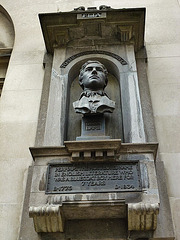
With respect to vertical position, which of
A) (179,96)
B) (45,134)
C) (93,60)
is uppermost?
(93,60)

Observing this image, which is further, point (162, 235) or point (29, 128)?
point (29, 128)

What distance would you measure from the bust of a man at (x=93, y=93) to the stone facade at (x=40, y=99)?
0.69m

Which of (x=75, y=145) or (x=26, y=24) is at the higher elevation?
(x=26, y=24)

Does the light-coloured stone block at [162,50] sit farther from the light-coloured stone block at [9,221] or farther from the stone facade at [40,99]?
the light-coloured stone block at [9,221]

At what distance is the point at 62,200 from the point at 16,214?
110cm

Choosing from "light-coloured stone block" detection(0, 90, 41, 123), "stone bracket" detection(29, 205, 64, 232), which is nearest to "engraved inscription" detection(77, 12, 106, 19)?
"light-coloured stone block" detection(0, 90, 41, 123)

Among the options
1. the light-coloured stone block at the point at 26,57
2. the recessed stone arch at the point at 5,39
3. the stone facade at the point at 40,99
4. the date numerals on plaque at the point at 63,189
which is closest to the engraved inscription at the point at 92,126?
the stone facade at the point at 40,99

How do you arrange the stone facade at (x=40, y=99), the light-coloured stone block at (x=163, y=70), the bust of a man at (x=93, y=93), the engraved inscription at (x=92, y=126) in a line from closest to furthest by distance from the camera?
1. the stone facade at (x=40, y=99)
2. the engraved inscription at (x=92, y=126)
3. the bust of a man at (x=93, y=93)
4. the light-coloured stone block at (x=163, y=70)

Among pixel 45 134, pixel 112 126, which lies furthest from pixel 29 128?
pixel 112 126

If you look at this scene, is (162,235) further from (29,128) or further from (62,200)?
(29,128)

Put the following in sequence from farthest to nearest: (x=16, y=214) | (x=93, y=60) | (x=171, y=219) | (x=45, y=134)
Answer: (x=93, y=60) < (x=45, y=134) < (x=16, y=214) < (x=171, y=219)

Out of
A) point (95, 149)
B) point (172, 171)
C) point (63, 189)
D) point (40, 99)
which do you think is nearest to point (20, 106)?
point (40, 99)

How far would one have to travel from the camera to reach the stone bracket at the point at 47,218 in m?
3.98

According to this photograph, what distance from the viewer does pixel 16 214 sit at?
15.5 ft
